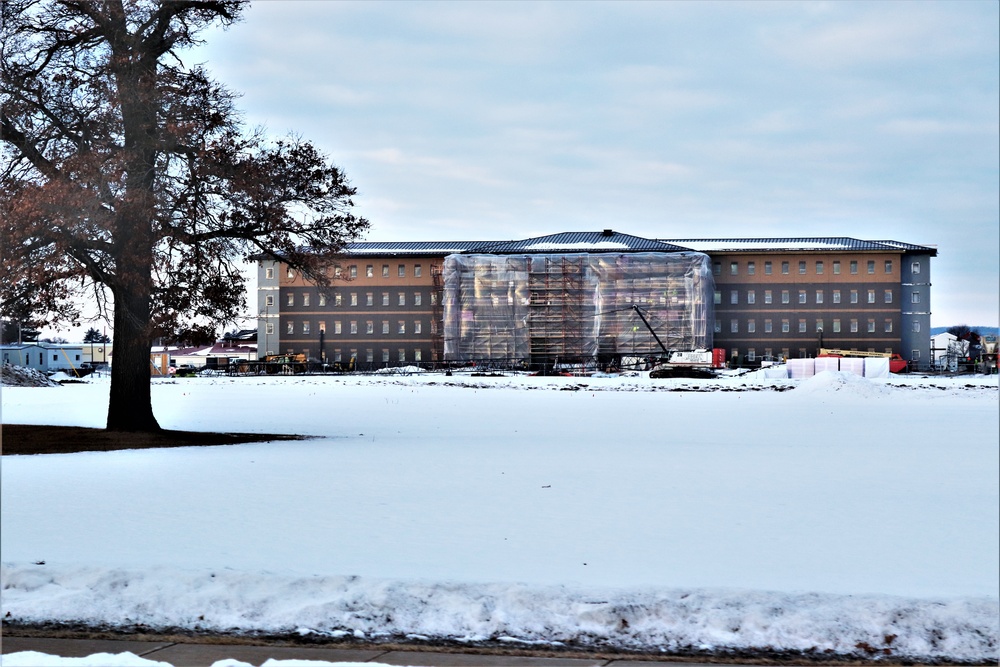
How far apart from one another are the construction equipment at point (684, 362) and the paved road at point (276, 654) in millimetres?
59696

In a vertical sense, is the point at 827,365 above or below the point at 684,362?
below

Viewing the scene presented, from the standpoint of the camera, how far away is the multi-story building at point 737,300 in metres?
107

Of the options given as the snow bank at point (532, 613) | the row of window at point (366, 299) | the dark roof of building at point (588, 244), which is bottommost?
the snow bank at point (532, 613)

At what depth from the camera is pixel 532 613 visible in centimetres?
707

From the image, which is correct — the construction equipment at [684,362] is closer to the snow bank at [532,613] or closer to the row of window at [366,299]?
the row of window at [366,299]

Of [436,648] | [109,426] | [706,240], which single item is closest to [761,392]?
[109,426]

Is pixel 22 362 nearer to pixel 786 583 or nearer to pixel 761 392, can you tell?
pixel 761 392

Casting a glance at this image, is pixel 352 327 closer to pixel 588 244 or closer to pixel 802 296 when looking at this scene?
pixel 588 244

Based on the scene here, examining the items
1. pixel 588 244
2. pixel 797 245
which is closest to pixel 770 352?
pixel 797 245

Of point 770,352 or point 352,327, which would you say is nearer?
point 770,352

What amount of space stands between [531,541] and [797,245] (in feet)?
340

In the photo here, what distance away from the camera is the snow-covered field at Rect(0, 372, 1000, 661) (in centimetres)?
695

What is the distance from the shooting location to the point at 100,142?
18.5 metres

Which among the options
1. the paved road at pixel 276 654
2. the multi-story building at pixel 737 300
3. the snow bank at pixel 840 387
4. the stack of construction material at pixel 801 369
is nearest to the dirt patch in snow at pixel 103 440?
the paved road at pixel 276 654
